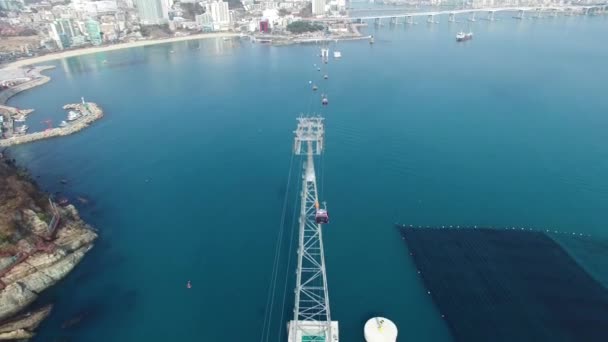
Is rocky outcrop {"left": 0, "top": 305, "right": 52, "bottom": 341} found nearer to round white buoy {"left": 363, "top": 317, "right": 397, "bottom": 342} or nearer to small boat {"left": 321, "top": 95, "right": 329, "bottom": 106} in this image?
round white buoy {"left": 363, "top": 317, "right": 397, "bottom": 342}

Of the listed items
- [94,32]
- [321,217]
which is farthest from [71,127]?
[94,32]

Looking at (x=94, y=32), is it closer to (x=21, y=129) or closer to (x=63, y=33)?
(x=63, y=33)

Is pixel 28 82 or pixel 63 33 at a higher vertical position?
pixel 63 33

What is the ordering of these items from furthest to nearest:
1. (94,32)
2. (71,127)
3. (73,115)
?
1. (94,32)
2. (73,115)
3. (71,127)

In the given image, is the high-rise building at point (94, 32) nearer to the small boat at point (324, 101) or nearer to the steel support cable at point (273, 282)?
the small boat at point (324, 101)

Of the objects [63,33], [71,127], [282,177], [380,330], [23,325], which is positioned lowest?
[23,325]

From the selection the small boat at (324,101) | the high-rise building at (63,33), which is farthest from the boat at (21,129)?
the high-rise building at (63,33)

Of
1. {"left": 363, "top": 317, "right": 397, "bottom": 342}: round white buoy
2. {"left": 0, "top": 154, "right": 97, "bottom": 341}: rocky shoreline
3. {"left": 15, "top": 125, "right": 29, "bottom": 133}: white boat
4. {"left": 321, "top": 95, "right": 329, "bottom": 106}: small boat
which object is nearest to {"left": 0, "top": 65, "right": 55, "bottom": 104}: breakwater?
{"left": 15, "top": 125, "right": 29, "bottom": 133}: white boat
